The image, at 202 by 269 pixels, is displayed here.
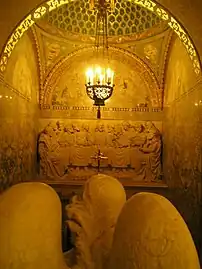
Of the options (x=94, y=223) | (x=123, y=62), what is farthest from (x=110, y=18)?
(x=94, y=223)

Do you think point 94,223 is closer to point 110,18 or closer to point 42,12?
point 42,12

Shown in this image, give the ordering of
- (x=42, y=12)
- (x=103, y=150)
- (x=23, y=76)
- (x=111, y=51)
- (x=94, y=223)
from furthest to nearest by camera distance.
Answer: (x=103, y=150) < (x=111, y=51) < (x=23, y=76) < (x=42, y=12) < (x=94, y=223)

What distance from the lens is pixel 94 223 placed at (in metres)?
2.24

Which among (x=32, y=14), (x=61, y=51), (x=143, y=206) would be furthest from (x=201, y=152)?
(x=61, y=51)

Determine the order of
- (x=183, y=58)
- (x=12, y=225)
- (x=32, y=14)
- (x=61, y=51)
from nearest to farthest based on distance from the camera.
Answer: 1. (x=12, y=225)
2. (x=32, y=14)
3. (x=183, y=58)
4. (x=61, y=51)

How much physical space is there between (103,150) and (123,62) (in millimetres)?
2610

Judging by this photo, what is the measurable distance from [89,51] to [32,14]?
13.5ft

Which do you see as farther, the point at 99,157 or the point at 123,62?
the point at 123,62

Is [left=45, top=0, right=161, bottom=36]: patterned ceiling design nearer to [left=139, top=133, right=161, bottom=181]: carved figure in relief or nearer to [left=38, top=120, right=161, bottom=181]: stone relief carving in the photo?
[left=38, top=120, right=161, bottom=181]: stone relief carving

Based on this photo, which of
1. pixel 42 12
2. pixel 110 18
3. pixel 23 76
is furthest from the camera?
pixel 110 18

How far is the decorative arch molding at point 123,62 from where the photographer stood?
33.2ft

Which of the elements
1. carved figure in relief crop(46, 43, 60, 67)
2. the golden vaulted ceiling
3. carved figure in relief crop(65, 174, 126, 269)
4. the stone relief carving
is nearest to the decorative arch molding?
the golden vaulted ceiling

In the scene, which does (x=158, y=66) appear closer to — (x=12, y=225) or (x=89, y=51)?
(x=89, y=51)

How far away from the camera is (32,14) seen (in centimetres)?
612
